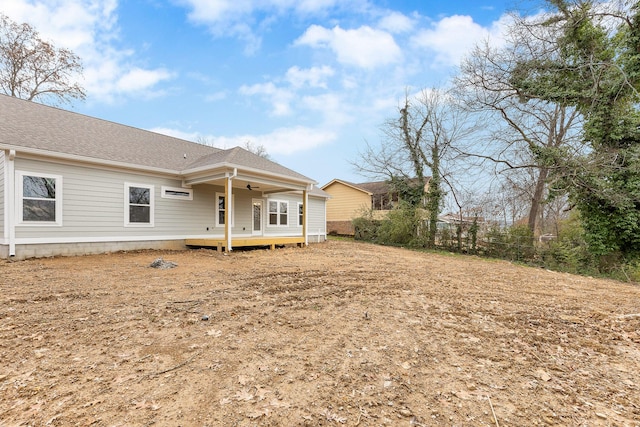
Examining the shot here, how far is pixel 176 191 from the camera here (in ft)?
33.7

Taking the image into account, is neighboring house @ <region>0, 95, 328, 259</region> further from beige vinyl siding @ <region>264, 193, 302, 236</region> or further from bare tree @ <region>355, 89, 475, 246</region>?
bare tree @ <region>355, 89, 475, 246</region>

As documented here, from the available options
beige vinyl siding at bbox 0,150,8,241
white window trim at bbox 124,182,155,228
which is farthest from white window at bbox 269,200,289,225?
beige vinyl siding at bbox 0,150,8,241

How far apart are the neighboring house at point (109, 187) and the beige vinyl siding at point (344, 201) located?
11.2m

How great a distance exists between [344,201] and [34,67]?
68.8ft

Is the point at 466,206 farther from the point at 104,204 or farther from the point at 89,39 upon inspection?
the point at 89,39

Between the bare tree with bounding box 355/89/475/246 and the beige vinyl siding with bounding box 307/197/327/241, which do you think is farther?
the beige vinyl siding with bounding box 307/197/327/241

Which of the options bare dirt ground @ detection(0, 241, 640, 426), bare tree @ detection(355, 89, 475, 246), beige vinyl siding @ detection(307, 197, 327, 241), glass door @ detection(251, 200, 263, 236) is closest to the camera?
bare dirt ground @ detection(0, 241, 640, 426)

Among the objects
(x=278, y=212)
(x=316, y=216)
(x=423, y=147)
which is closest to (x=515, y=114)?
(x=423, y=147)

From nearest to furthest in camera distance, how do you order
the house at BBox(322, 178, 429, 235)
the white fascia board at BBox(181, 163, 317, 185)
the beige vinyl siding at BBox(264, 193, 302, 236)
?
1. the white fascia board at BBox(181, 163, 317, 185)
2. the beige vinyl siding at BBox(264, 193, 302, 236)
3. the house at BBox(322, 178, 429, 235)

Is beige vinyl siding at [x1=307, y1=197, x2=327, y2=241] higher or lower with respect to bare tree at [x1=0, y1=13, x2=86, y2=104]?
lower

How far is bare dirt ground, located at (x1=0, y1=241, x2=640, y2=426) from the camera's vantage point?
1891 mm

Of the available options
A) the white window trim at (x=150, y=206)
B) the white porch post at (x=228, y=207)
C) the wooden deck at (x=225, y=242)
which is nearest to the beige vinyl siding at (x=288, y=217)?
the wooden deck at (x=225, y=242)

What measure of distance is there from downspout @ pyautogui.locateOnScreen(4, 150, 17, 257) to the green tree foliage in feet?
54.9

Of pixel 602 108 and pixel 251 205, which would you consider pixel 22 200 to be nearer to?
pixel 251 205
